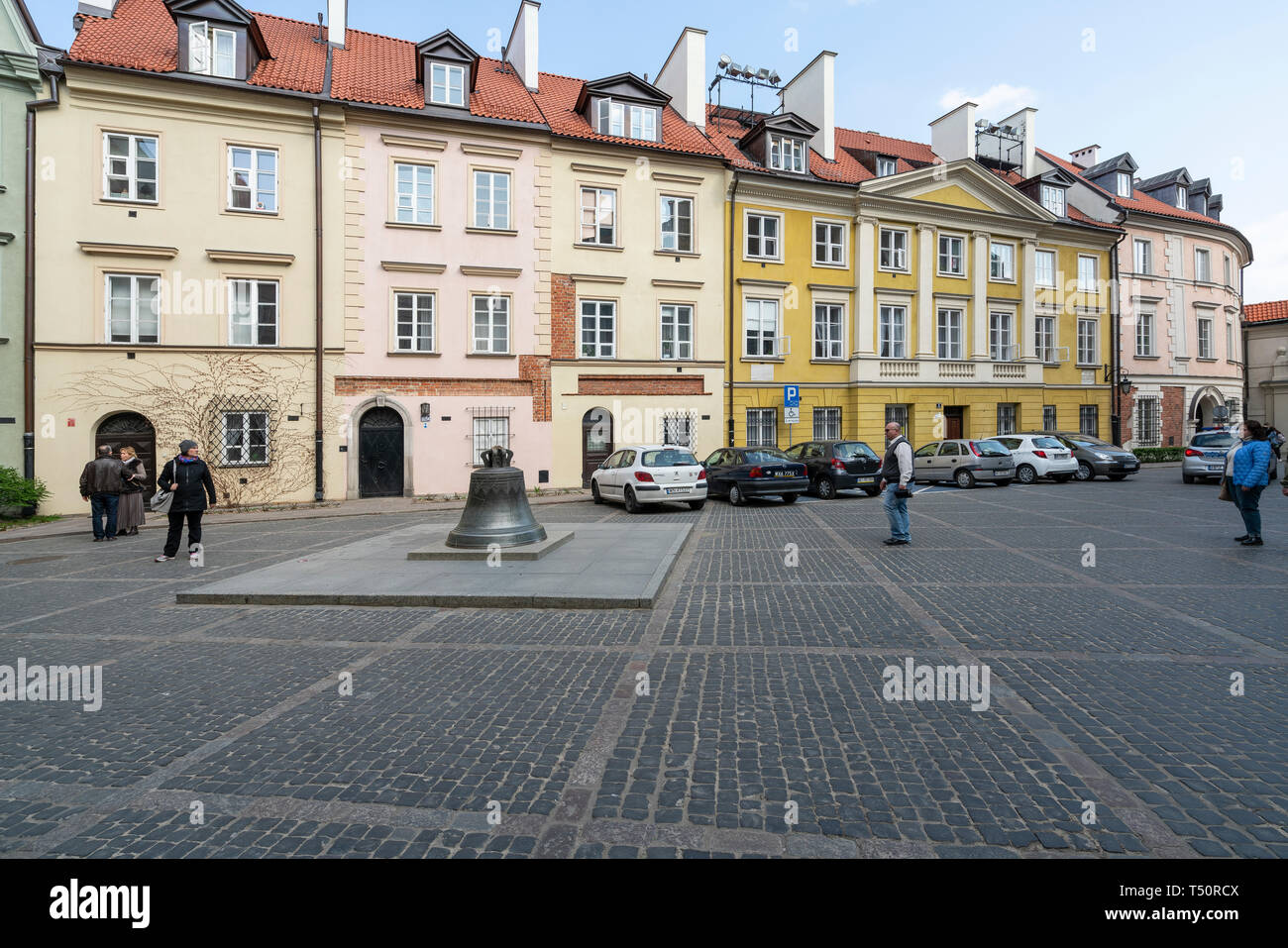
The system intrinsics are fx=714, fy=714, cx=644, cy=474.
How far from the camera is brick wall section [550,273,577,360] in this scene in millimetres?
24578

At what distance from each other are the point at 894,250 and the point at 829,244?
3254 mm

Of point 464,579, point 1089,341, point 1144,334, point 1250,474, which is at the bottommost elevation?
point 464,579

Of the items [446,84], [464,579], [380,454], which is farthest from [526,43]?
[464,579]

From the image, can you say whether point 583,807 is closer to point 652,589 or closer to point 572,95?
point 652,589

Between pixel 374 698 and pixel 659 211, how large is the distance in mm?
24014

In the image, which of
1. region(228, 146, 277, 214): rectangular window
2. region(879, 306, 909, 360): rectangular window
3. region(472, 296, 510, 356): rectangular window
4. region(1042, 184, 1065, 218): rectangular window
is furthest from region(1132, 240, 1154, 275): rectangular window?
region(228, 146, 277, 214): rectangular window

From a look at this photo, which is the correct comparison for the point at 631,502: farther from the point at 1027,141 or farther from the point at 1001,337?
the point at 1027,141

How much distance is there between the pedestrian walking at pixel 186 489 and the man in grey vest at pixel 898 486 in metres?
10.9

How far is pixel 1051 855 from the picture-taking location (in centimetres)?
300

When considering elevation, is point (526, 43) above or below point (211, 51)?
above

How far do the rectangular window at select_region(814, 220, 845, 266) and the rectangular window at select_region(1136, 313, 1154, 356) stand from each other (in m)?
18.7

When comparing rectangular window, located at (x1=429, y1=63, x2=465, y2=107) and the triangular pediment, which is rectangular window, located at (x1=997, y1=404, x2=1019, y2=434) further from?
rectangular window, located at (x1=429, y1=63, x2=465, y2=107)

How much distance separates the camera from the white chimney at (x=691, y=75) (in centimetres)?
2825

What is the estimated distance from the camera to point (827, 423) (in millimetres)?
29406
